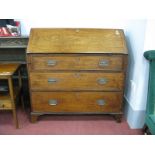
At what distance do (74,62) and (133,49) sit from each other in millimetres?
671

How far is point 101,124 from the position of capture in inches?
87.6

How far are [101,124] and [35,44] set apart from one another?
3.79 feet

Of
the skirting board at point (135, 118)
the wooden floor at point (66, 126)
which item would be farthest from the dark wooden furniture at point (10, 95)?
the skirting board at point (135, 118)

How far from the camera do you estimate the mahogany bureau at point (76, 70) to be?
195 centimetres

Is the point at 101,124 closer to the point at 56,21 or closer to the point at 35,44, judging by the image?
the point at 35,44

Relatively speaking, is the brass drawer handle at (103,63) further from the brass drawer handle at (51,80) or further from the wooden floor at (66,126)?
the wooden floor at (66,126)

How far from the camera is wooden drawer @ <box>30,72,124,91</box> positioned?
6.63 feet

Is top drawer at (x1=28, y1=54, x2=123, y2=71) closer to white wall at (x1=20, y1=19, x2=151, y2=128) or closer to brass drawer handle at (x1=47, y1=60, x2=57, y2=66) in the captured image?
brass drawer handle at (x1=47, y1=60, x2=57, y2=66)

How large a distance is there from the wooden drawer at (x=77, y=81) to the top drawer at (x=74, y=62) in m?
0.07

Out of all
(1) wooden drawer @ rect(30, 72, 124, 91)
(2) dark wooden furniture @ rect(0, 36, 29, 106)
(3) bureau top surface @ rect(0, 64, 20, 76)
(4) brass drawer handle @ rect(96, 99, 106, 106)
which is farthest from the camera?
(2) dark wooden furniture @ rect(0, 36, 29, 106)

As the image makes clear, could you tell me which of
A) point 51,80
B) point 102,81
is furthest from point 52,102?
point 102,81

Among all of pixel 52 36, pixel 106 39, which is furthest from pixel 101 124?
pixel 52 36

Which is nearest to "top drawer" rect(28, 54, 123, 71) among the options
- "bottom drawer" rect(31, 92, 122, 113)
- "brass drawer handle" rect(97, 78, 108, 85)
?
"brass drawer handle" rect(97, 78, 108, 85)
